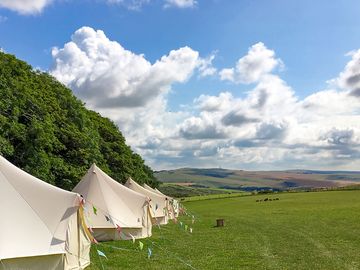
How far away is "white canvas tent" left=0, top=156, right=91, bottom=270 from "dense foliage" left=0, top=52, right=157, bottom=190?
13.7 meters

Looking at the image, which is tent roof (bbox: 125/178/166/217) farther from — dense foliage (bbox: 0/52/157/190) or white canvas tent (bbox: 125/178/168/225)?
dense foliage (bbox: 0/52/157/190)

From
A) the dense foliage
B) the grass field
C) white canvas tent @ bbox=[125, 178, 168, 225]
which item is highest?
the dense foliage

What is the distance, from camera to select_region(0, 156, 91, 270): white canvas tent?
13.5 metres

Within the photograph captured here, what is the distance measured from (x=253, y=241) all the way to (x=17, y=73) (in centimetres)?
2305

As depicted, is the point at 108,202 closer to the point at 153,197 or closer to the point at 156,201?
the point at 153,197

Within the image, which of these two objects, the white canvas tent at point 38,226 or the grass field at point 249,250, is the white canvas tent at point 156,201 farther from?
the white canvas tent at point 38,226

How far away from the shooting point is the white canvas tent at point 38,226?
44.1ft

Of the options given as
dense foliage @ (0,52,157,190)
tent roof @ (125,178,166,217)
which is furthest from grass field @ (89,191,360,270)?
dense foliage @ (0,52,157,190)

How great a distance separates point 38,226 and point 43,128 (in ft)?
63.5

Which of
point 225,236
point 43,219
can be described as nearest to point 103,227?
point 225,236

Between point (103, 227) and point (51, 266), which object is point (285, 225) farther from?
point (51, 266)

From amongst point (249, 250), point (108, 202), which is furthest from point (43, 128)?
point (249, 250)

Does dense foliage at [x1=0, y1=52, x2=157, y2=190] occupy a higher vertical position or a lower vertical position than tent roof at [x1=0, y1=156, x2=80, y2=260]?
higher

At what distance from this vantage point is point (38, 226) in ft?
47.5
